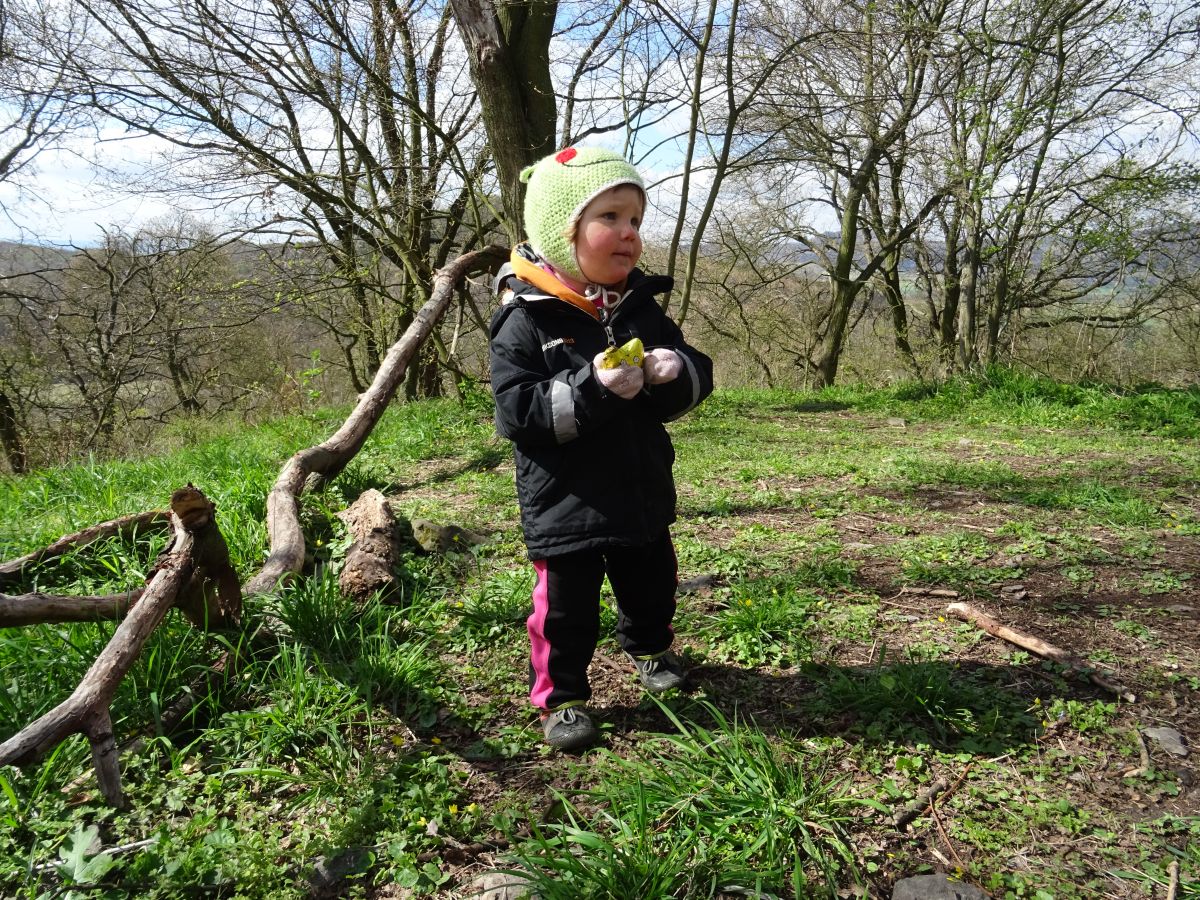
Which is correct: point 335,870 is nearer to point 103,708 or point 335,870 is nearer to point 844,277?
point 103,708

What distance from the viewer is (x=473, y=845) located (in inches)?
71.2

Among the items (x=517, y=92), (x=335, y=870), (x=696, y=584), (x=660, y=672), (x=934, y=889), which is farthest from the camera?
(x=517, y=92)

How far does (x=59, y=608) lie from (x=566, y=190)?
2.04 meters

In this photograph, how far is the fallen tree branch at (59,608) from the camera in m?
2.02

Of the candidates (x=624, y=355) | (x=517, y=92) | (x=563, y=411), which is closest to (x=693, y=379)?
(x=624, y=355)

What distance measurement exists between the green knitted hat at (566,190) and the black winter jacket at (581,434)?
13cm

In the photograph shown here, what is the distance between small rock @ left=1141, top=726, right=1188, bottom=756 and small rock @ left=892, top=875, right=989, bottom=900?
886mm

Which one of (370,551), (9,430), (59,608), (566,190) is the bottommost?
(370,551)

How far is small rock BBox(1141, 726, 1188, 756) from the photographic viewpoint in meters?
1.95

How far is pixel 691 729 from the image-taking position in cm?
222

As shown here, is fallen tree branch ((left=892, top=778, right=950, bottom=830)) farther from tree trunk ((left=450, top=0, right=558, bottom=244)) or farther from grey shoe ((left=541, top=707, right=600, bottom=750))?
tree trunk ((left=450, top=0, right=558, bottom=244))

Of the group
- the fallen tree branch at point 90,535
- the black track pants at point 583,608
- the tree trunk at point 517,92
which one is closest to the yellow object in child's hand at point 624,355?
the black track pants at point 583,608

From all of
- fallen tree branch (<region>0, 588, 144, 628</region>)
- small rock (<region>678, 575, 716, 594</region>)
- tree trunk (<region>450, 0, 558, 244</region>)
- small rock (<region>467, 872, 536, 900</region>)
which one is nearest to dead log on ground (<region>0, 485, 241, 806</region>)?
fallen tree branch (<region>0, 588, 144, 628</region>)

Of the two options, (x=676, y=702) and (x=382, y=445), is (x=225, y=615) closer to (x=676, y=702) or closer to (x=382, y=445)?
(x=676, y=702)
